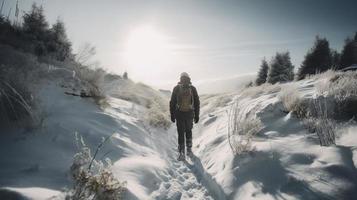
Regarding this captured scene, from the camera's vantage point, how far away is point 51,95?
6.34 m

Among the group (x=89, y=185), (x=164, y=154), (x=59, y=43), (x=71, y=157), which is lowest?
(x=164, y=154)

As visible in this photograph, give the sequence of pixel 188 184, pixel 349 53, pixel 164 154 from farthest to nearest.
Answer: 1. pixel 349 53
2. pixel 164 154
3. pixel 188 184

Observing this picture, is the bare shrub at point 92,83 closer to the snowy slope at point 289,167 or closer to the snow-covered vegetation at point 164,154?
the snow-covered vegetation at point 164,154

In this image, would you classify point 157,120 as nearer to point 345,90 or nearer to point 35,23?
point 345,90

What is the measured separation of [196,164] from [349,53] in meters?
33.0

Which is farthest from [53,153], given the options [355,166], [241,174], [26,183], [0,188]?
[355,166]

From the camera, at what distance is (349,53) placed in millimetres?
29453

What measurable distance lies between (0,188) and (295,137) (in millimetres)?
4517

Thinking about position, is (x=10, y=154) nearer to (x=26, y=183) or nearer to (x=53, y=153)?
(x=53, y=153)

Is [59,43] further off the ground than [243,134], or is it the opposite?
[59,43]

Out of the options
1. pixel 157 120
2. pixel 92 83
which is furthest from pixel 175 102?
pixel 92 83

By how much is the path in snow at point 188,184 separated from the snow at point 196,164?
0.02 m

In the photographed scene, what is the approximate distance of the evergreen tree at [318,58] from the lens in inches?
1022

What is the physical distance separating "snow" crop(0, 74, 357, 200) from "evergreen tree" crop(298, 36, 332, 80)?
24004mm
